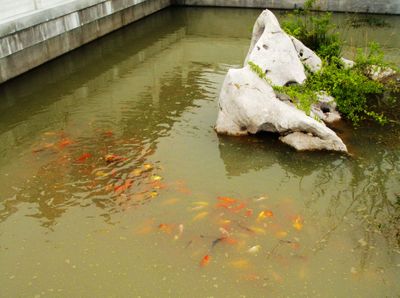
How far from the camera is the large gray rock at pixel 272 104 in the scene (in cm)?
866

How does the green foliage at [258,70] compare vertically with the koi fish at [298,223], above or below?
above

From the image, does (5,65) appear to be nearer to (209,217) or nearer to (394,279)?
(209,217)

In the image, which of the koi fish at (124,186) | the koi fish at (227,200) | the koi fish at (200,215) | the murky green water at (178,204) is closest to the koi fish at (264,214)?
the murky green water at (178,204)

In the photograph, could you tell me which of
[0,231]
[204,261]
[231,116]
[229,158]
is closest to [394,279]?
[204,261]

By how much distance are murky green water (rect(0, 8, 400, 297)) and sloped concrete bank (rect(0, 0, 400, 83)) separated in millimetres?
1236

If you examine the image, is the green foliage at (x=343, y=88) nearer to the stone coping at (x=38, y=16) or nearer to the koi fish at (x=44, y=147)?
the koi fish at (x=44, y=147)

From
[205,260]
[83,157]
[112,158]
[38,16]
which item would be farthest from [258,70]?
[38,16]

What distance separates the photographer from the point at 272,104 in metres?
9.05

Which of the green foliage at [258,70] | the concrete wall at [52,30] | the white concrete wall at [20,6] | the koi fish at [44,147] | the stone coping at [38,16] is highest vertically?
the white concrete wall at [20,6]

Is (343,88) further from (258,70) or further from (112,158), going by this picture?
(112,158)

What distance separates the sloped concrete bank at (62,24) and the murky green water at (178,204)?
48.7 inches

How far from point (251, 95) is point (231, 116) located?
1.99 ft

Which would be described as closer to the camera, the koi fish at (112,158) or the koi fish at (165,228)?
the koi fish at (165,228)

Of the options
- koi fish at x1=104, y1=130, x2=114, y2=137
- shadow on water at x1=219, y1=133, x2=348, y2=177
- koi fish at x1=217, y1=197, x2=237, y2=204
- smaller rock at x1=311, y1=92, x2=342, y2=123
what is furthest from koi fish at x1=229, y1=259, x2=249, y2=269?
smaller rock at x1=311, y1=92, x2=342, y2=123
